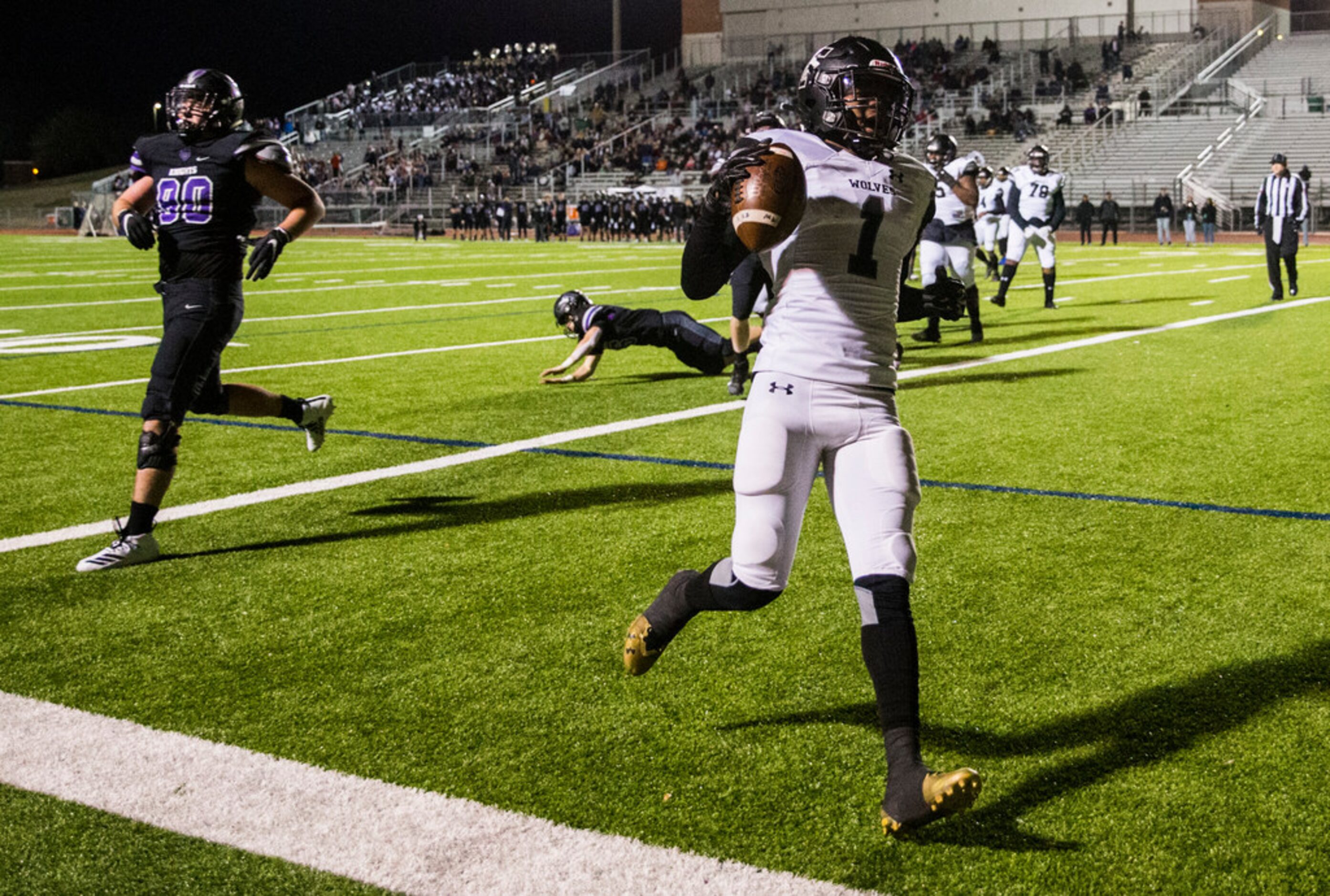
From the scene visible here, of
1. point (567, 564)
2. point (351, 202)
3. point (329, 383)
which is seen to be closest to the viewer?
point (567, 564)

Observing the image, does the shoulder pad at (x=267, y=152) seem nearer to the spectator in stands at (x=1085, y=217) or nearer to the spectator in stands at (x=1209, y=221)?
the spectator in stands at (x=1085, y=217)

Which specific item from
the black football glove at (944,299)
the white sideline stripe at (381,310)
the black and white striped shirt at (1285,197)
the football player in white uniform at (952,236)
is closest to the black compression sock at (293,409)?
the black football glove at (944,299)

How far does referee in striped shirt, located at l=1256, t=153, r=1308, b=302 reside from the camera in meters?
16.6

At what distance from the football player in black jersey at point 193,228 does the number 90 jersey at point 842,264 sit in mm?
2691

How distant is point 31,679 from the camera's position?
12.9 feet

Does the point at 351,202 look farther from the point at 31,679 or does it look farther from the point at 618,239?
the point at 31,679

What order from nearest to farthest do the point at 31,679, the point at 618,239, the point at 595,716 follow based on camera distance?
the point at 595,716
the point at 31,679
the point at 618,239

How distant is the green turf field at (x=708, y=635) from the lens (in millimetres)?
2902

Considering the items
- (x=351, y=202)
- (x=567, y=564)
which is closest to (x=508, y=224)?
(x=351, y=202)

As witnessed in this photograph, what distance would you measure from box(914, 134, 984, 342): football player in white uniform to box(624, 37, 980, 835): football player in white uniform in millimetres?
8860

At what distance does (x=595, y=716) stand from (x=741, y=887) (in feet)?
3.34

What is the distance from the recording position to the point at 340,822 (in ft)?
9.70

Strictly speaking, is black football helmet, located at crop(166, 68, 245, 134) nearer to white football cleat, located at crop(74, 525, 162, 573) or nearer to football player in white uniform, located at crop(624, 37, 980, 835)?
white football cleat, located at crop(74, 525, 162, 573)

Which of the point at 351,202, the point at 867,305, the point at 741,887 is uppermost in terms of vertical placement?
the point at 351,202
